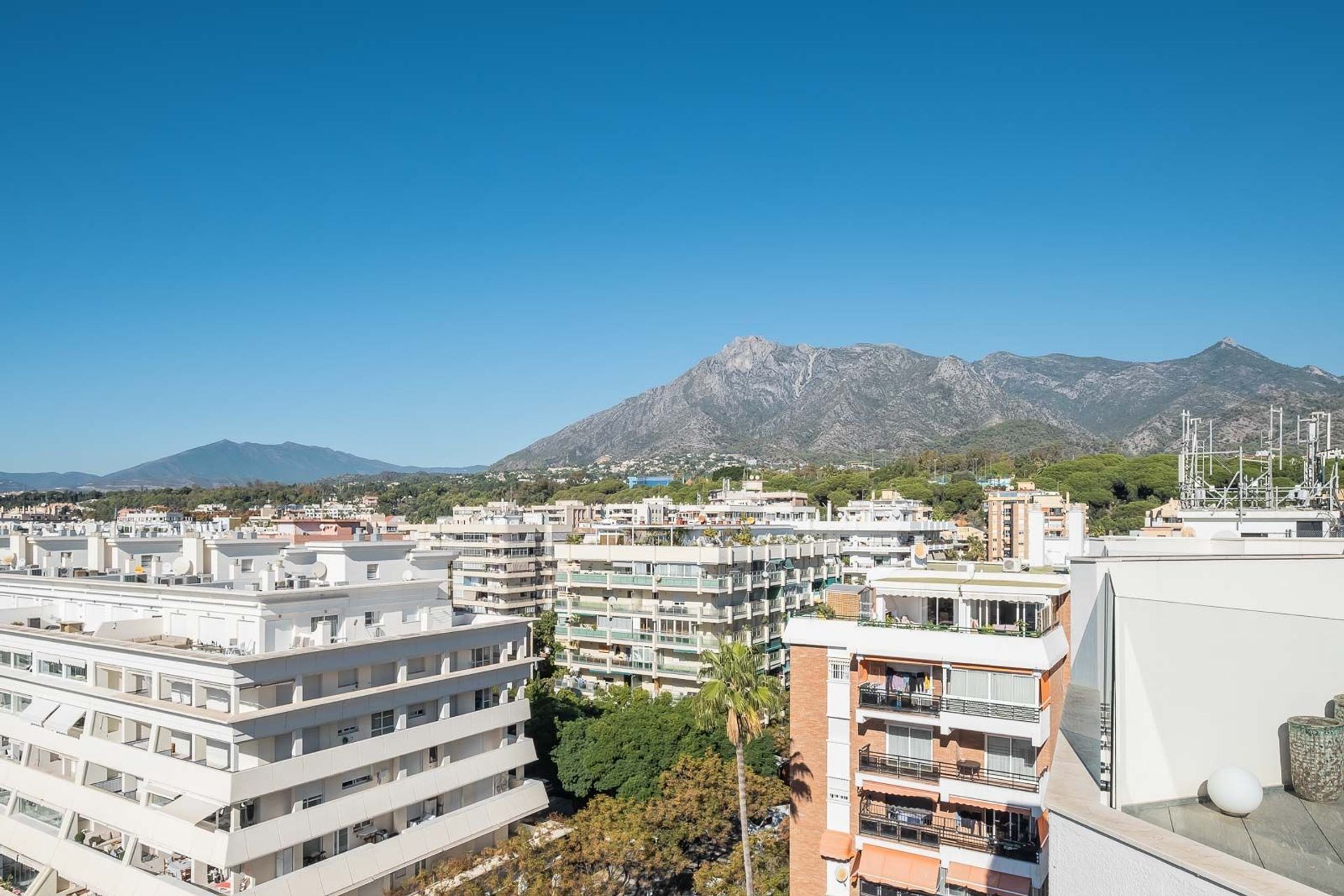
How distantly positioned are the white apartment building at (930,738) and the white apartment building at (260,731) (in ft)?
35.0

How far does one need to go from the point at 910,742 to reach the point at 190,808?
18.4m

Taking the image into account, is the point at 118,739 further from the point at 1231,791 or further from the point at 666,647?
the point at 1231,791

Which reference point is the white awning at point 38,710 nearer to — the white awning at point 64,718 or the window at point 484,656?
the white awning at point 64,718

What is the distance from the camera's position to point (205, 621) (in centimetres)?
2530

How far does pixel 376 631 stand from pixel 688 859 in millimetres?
12028

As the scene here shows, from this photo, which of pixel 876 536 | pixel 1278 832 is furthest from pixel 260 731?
pixel 876 536

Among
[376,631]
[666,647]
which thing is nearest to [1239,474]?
[666,647]

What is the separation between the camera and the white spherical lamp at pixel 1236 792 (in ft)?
16.4

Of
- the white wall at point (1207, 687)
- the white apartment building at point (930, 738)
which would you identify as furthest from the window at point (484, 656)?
the white wall at point (1207, 687)

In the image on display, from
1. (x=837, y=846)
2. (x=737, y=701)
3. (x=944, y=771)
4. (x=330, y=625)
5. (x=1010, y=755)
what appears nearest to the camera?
(x=1010, y=755)

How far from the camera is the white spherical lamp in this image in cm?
501

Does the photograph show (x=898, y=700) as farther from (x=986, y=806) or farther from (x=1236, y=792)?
(x=1236, y=792)

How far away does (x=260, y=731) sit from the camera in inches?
838

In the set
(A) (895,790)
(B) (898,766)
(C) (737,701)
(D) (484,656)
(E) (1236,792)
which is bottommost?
(A) (895,790)
